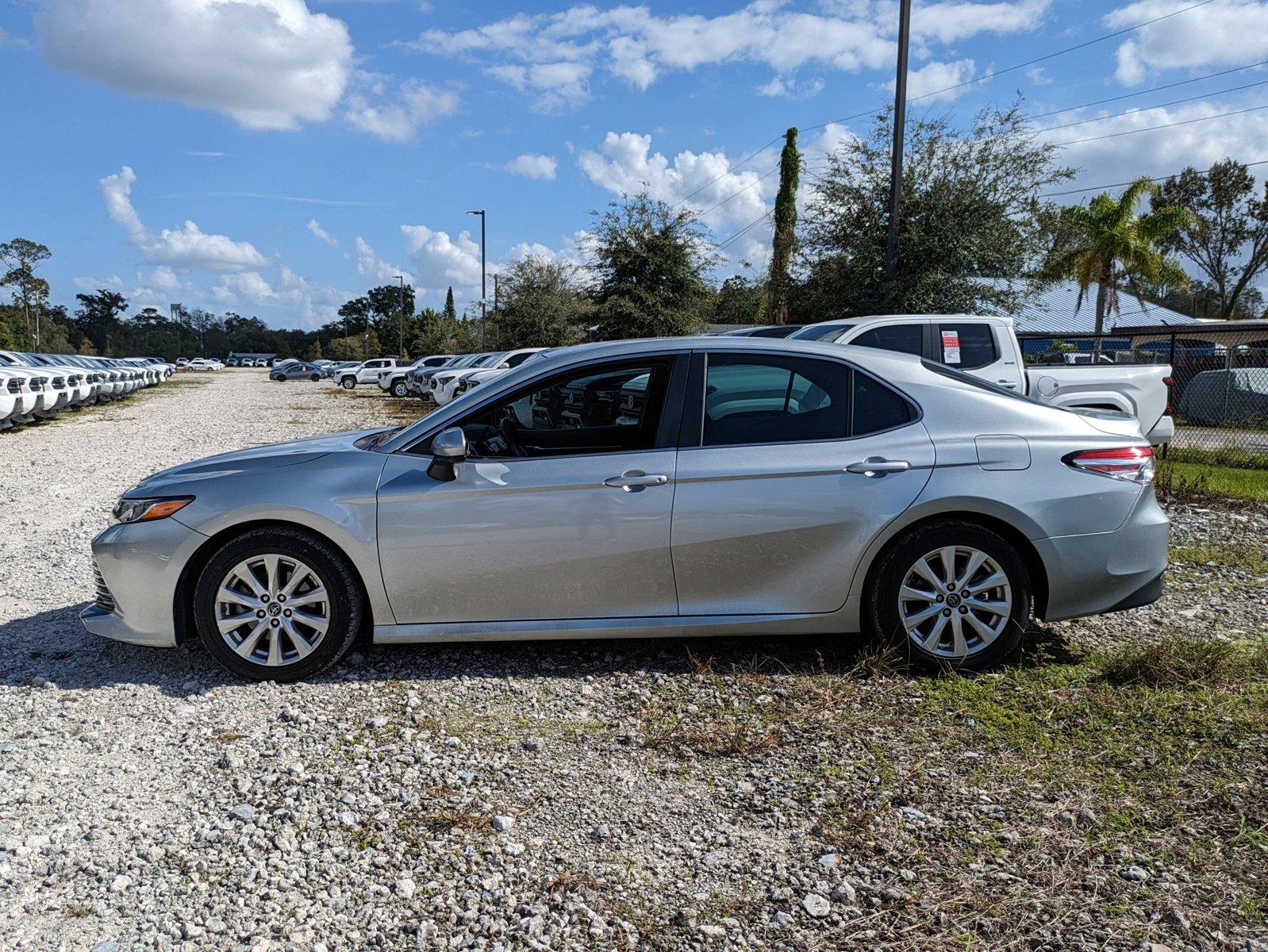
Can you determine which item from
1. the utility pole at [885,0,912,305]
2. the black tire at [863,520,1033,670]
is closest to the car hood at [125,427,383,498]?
the black tire at [863,520,1033,670]

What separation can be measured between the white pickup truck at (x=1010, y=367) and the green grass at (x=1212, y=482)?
0.56m

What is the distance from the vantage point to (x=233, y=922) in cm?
264

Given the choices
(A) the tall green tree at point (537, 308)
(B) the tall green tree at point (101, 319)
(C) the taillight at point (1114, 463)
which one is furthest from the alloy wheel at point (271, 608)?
(B) the tall green tree at point (101, 319)

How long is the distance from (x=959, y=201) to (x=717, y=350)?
17318 millimetres

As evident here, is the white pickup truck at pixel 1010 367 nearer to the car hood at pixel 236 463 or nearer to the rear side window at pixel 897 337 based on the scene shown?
the rear side window at pixel 897 337

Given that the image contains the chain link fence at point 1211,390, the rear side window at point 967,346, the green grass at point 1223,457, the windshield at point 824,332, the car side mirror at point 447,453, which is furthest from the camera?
the chain link fence at point 1211,390

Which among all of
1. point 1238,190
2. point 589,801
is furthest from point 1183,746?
point 1238,190

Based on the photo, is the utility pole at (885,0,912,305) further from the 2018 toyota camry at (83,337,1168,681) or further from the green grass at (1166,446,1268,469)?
the 2018 toyota camry at (83,337,1168,681)

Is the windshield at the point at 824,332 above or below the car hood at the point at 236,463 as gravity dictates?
above

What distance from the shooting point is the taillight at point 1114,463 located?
4.39 metres

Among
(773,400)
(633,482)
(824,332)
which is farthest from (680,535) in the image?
(824,332)

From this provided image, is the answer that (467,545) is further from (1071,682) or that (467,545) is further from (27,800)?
(1071,682)

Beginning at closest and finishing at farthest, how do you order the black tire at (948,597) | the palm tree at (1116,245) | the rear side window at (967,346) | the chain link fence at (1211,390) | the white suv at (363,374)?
the black tire at (948,597), the rear side window at (967,346), the chain link fence at (1211,390), the palm tree at (1116,245), the white suv at (363,374)

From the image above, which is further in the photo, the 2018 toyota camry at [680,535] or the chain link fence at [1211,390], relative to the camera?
the chain link fence at [1211,390]
